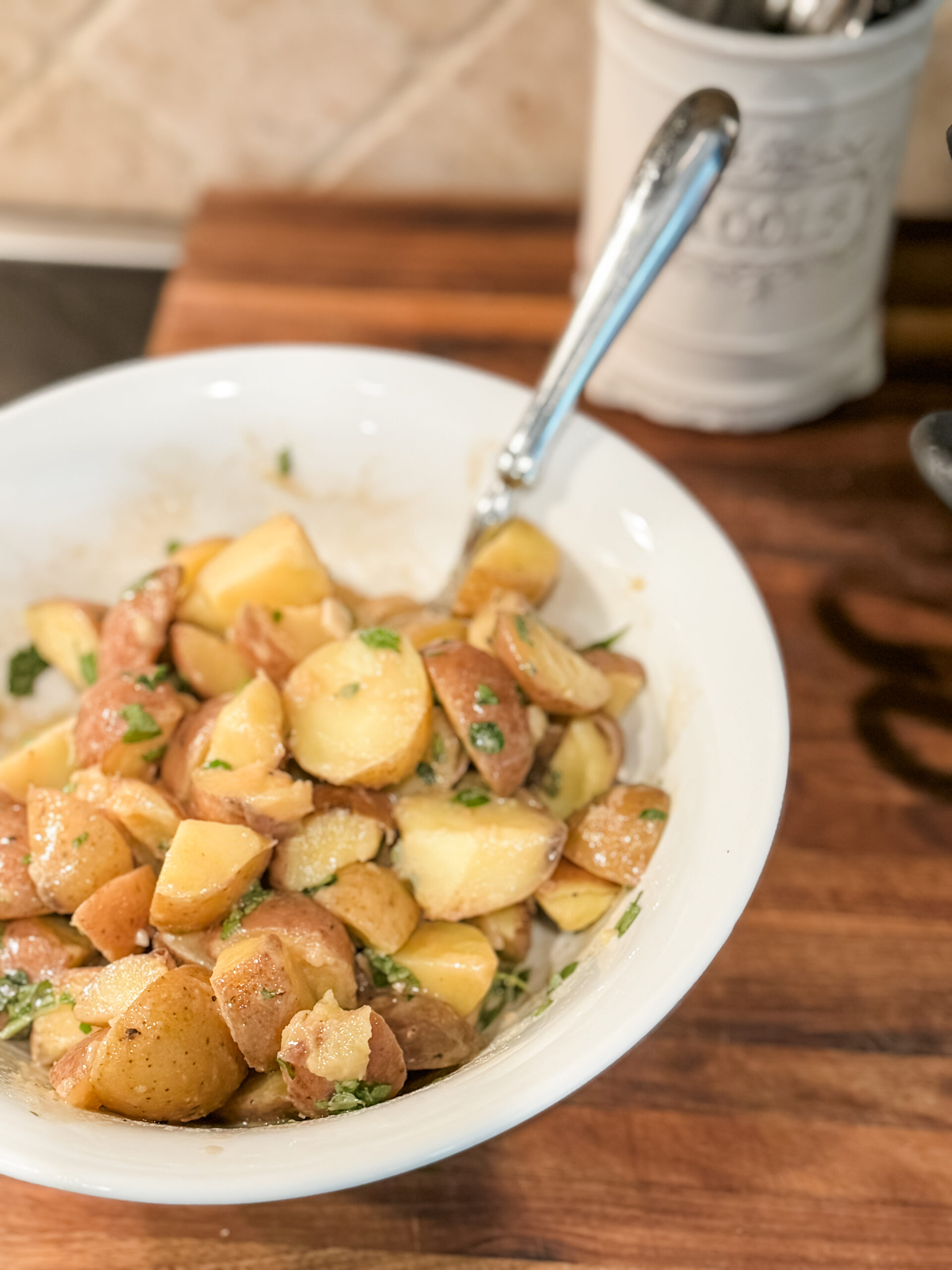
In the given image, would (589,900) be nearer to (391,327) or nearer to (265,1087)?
(265,1087)

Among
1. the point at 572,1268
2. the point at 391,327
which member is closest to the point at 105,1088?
the point at 572,1268

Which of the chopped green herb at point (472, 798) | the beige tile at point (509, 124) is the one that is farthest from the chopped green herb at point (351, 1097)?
the beige tile at point (509, 124)

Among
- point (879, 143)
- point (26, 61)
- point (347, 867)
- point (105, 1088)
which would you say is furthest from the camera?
point (26, 61)

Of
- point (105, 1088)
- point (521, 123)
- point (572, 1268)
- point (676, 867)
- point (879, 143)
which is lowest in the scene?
point (572, 1268)

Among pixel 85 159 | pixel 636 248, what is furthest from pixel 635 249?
pixel 85 159

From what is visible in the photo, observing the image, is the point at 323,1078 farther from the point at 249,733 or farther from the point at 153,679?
the point at 153,679

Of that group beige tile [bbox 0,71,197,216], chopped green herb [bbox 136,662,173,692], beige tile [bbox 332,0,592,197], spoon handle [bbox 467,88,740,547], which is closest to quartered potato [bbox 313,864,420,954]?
chopped green herb [bbox 136,662,173,692]
